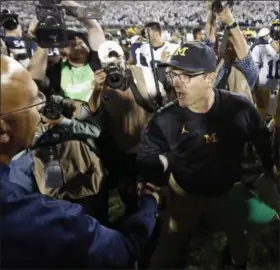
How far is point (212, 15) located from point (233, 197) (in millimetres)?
1351

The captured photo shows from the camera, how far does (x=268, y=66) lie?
5.49 metres

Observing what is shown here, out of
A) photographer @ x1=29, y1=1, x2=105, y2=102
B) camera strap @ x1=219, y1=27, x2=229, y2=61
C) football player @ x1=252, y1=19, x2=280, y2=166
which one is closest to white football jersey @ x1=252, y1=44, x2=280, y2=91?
football player @ x1=252, y1=19, x2=280, y2=166

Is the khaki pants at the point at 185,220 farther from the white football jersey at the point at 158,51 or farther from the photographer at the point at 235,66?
the white football jersey at the point at 158,51

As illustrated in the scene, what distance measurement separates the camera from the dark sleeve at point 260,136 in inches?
96.9

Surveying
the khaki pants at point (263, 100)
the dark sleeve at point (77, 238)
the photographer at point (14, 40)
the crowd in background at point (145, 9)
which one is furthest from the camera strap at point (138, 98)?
the crowd in background at point (145, 9)

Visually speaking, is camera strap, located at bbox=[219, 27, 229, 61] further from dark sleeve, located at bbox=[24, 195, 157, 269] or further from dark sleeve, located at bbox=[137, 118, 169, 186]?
dark sleeve, located at bbox=[24, 195, 157, 269]

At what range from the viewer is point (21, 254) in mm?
1282

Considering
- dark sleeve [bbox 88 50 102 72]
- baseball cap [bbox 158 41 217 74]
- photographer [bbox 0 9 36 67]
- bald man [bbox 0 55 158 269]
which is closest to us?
bald man [bbox 0 55 158 269]

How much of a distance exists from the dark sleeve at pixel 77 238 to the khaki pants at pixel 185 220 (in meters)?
1.08

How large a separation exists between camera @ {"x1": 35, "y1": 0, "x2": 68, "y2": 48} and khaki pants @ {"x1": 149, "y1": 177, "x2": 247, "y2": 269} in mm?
1156

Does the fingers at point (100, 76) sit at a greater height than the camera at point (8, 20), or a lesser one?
lesser

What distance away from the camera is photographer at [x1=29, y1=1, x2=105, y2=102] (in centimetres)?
322

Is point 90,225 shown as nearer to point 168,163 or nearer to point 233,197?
point 168,163

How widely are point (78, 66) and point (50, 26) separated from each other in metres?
0.71
